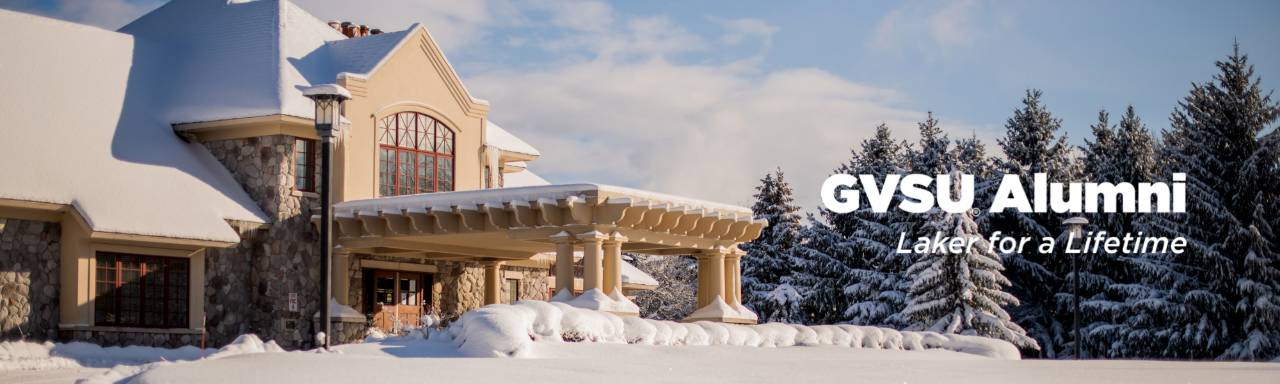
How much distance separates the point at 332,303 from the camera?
2798cm

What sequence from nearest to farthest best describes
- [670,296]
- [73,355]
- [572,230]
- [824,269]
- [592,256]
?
[73,355], [592,256], [572,230], [824,269], [670,296]

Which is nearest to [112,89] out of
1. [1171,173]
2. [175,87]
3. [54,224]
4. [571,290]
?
[175,87]

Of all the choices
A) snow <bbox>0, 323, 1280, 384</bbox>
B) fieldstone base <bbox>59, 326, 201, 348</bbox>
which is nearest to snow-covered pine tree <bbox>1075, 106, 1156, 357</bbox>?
snow <bbox>0, 323, 1280, 384</bbox>

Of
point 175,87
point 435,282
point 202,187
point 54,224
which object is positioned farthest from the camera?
point 435,282

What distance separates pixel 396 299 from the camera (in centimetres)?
3056

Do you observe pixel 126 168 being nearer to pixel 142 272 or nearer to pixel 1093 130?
pixel 142 272

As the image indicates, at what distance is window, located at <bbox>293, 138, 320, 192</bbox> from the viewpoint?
28219 mm

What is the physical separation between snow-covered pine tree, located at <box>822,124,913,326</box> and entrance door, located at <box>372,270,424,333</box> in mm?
14780

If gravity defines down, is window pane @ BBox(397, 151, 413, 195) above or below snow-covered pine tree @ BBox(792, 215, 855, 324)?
above

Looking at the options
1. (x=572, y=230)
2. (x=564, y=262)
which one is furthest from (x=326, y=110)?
(x=564, y=262)

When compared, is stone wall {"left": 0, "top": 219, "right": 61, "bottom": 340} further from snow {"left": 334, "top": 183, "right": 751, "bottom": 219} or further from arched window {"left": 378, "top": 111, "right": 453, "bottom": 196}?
arched window {"left": 378, "top": 111, "right": 453, "bottom": 196}

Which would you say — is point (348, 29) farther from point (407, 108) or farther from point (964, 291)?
point (964, 291)

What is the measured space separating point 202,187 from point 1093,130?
29150mm

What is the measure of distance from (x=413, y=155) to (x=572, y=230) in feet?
21.5
